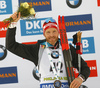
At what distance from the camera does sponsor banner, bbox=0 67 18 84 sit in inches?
128

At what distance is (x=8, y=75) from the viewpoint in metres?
3.29

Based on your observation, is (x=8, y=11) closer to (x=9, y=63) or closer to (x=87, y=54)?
(x=9, y=63)

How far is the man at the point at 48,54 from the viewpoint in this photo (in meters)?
1.91

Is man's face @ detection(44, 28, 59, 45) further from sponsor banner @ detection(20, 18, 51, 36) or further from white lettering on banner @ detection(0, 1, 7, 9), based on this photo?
white lettering on banner @ detection(0, 1, 7, 9)

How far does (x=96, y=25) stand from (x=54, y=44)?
138cm

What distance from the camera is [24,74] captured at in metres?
3.23

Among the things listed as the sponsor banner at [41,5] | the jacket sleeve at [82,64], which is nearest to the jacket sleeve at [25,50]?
the jacket sleeve at [82,64]

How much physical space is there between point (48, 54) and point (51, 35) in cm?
19

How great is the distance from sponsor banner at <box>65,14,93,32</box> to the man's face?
1247 millimetres

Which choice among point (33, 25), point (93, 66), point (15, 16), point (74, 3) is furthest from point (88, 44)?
point (15, 16)

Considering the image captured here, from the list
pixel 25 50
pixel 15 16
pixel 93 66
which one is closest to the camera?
pixel 15 16

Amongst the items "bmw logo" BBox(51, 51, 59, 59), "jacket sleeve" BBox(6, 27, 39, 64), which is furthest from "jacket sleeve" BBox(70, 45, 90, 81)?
"jacket sleeve" BBox(6, 27, 39, 64)

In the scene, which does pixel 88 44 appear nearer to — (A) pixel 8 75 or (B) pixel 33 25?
(B) pixel 33 25

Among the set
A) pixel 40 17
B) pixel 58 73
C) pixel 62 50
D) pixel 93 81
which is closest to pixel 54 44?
pixel 62 50
